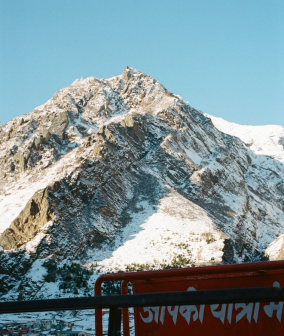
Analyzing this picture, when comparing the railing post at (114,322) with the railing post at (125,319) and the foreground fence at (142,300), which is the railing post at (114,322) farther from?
the railing post at (125,319)

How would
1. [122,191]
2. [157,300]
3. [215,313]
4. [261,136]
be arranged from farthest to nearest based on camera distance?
[261,136], [122,191], [215,313], [157,300]

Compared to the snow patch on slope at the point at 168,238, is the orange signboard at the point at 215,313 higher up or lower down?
lower down

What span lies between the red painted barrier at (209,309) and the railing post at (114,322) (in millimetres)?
398

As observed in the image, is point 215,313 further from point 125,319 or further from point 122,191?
point 122,191

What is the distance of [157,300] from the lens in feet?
8.61

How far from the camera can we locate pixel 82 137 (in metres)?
88.4

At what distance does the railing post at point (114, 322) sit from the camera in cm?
297

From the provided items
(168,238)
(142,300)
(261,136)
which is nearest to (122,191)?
(168,238)

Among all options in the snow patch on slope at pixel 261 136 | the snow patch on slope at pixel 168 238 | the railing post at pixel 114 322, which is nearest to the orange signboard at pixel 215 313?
the railing post at pixel 114 322

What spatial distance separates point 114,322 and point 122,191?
71.6 meters

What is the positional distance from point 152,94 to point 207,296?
101m

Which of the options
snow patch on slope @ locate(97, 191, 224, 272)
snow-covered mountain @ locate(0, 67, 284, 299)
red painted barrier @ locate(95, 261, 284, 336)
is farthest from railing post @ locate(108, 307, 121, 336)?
snow patch on slope @ locate(97, 191, 224, 272)

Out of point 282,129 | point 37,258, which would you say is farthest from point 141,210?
point 282,129

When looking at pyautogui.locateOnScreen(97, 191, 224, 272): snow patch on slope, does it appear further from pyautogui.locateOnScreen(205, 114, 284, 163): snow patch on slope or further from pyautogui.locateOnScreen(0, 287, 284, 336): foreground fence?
pyautogui.locateOnScreen(205, 114, 284, 163): snow patch on slope
